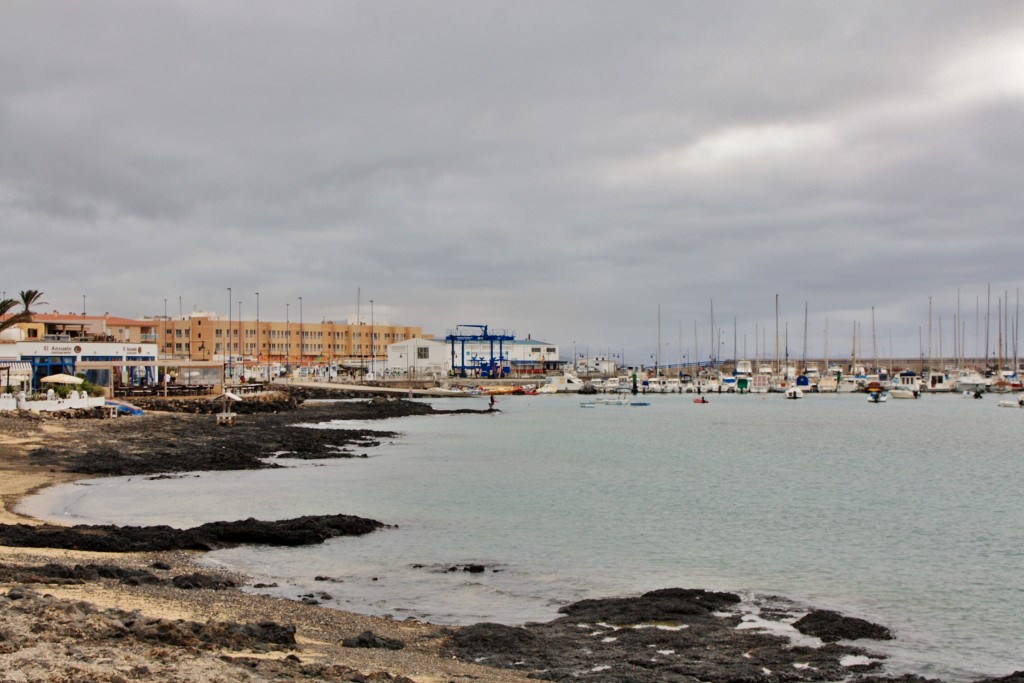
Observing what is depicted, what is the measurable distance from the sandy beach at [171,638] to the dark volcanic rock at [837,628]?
18.8ft

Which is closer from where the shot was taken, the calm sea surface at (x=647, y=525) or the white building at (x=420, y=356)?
the calm sea surface at (x=647, y=525)

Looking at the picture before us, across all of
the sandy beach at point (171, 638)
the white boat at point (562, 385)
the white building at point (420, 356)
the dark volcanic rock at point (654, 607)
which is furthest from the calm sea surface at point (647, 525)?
the white building at point (420, 356)

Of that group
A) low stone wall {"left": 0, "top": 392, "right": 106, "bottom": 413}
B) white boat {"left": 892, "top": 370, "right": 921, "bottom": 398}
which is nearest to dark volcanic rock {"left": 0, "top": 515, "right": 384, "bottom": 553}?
low stone wall {"left": 0, "top": 392, "right": 106, "bottom": 413}

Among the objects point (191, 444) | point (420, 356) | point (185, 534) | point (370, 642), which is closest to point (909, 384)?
point (420, 356)

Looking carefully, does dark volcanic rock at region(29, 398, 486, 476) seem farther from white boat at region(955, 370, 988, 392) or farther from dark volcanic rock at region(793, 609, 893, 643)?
white boat at region(955, 370, 988, 392)

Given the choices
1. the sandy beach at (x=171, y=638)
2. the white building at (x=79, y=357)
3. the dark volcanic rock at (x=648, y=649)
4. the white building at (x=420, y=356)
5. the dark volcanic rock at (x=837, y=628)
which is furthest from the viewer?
the white building at (x=420, y=356)

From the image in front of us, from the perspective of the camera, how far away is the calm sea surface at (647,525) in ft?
57.0

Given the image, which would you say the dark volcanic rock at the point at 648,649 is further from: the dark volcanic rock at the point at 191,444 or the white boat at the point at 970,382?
the white boat at the point at 970,382

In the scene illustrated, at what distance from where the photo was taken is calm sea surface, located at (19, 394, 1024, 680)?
17.4m

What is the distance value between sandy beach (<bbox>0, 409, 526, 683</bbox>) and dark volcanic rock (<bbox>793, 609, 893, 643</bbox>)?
5.73m

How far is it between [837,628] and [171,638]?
33.8 feet

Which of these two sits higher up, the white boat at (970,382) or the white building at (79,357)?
the white building at (79,357)

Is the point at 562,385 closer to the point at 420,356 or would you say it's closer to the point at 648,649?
the point at 420,356

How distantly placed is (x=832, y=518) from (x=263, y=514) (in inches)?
686
